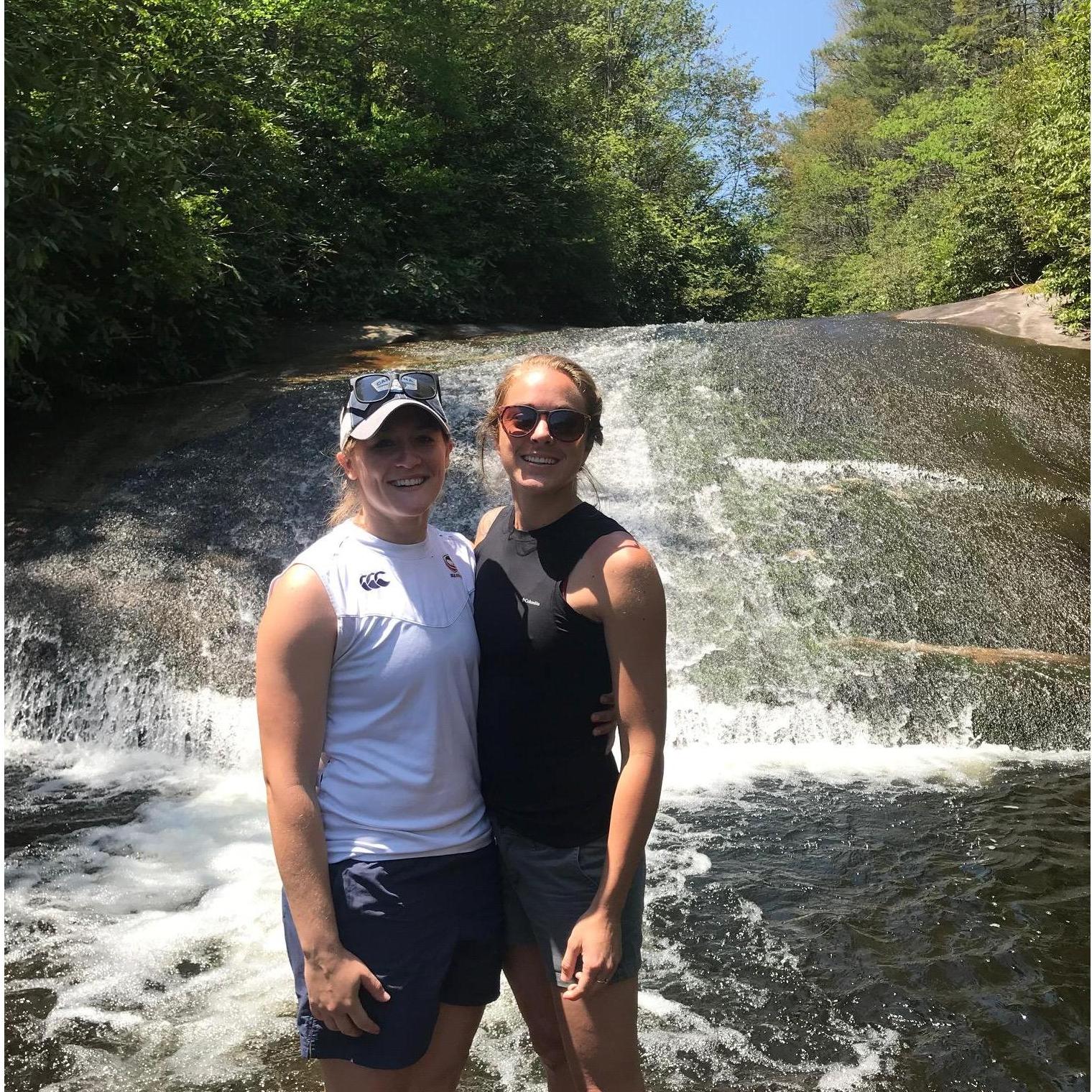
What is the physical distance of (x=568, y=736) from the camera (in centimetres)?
218

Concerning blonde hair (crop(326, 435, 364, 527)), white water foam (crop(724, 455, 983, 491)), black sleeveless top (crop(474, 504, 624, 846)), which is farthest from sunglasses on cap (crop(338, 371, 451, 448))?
white water foam (crop(724, 455, 983, 491))

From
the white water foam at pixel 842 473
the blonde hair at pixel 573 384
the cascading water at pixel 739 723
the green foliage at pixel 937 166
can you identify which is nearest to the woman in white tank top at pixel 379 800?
the blonde hair at pixel 573 384

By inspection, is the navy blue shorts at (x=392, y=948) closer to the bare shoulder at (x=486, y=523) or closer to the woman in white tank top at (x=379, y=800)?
the woman in white tank top at (x=379, y=800)

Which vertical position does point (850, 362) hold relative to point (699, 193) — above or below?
below

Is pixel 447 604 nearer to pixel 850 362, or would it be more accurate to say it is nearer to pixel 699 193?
pixel 850 362

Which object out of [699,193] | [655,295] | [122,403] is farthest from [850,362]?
[699,193]

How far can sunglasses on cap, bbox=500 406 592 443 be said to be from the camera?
226 cm

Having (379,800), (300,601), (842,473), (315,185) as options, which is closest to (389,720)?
(379,800)

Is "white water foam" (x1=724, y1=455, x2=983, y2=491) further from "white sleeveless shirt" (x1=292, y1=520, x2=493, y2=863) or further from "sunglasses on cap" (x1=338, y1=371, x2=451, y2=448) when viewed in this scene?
"white sleeveless shirt" (x1=292, y1=520, x2=493, y2=863)

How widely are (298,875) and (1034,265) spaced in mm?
18648

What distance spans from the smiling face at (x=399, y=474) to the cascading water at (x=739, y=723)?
7.24 feet

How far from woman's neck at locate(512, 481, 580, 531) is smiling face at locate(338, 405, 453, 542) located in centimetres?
18

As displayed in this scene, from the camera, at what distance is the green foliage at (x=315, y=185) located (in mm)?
9352

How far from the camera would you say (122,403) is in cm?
1118
